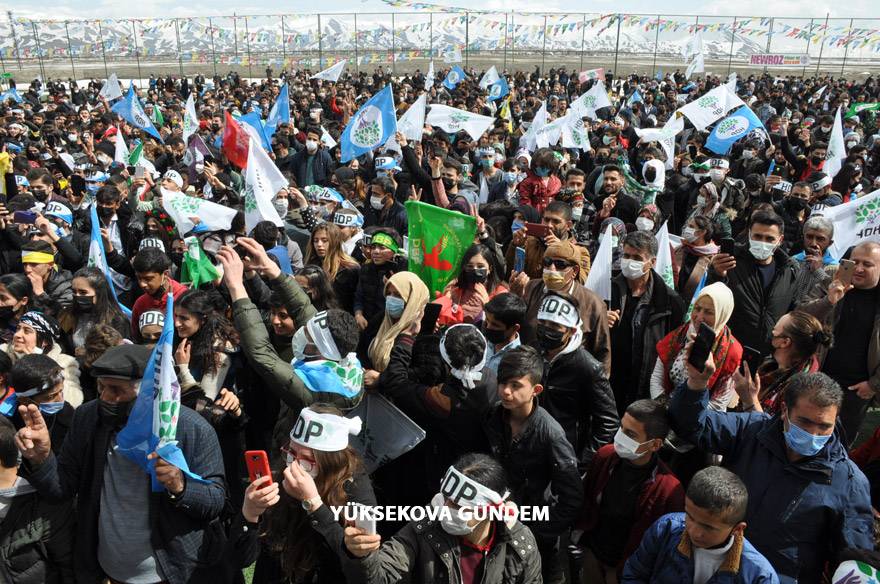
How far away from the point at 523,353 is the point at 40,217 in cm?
492

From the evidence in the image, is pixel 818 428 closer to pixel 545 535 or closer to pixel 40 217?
pixel 545 535

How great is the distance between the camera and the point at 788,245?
6.86m

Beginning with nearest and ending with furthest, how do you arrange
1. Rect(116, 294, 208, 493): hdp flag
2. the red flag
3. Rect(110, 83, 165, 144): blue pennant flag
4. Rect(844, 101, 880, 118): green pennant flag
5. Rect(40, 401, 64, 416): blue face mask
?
1. Rect(116, 294, 208, 493): hdp flag
2. Rect(40, 401, 64, 416): blue face mask
3. the red flag
4. Rect(110, 83, 165, 144): blue pennant flag
5. Rect(844, 101, 880, 118): green pennant flag

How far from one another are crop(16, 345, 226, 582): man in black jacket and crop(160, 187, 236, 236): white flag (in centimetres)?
316

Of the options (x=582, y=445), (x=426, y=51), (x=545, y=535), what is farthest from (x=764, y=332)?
(x=426, y=51)

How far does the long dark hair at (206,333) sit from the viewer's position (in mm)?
3850

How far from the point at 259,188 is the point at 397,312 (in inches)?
112

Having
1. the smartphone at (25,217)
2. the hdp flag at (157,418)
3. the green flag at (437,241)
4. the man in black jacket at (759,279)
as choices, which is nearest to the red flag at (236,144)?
the smartphone at (25,217)

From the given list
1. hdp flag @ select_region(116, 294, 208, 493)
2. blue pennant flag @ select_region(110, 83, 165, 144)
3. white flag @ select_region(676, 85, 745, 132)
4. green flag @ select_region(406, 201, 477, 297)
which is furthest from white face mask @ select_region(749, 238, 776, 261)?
blue pennant flag @ select_region(110, 83, 165, 144)

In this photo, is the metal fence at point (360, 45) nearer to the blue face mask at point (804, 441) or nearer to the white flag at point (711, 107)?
the white flag at point (711, 107)

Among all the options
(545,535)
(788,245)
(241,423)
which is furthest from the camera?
(788,245)

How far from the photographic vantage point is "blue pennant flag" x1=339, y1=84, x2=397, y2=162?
8891 mm

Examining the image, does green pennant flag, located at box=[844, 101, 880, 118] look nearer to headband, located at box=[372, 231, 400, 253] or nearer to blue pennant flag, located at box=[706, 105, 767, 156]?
blue pennant flag, located at box=[706, 105, 767, 156]

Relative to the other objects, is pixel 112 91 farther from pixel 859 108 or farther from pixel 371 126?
pixel 859 108
